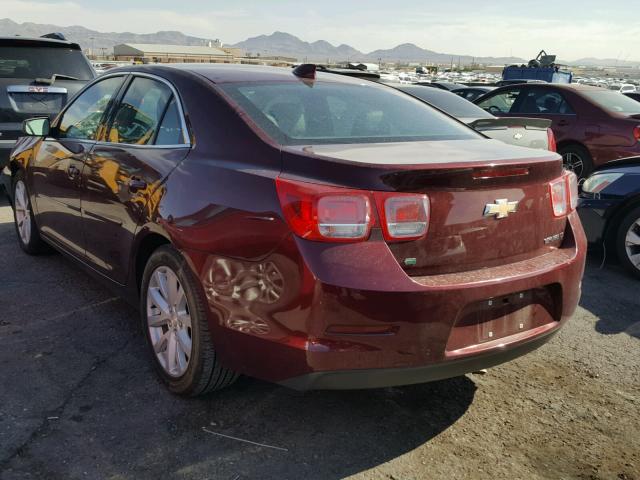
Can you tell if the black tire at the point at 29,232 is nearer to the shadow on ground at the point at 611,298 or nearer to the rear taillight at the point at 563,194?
the rear taillight at the point at 563,194

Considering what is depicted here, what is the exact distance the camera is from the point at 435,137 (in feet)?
10.5

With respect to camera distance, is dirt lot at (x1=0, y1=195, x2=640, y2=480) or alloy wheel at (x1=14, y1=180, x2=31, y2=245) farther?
alloy wheel at (x1=14, y1=180, x2=31, y2=245)

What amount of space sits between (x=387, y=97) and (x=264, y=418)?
1.91 metres

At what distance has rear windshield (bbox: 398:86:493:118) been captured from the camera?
7680 mm

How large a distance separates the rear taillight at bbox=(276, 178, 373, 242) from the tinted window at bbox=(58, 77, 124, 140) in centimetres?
211

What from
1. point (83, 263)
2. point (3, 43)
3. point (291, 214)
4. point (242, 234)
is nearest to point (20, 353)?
point (83, 263)

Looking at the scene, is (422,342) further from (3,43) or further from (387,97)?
(3,43)

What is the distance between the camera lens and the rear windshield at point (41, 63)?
7.45 metres

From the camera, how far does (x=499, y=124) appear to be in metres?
5.74

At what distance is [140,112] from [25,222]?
2.31 m

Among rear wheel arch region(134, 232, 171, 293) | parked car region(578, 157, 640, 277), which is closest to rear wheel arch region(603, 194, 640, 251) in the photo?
parked car region(578, 157, 640, 277)

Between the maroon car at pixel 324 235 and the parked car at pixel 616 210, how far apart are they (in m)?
2.39

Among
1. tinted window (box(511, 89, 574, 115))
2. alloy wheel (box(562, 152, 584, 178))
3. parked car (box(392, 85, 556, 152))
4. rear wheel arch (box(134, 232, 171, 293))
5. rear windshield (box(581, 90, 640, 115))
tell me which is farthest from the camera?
tinted window (box(511, 89, 574, 115))

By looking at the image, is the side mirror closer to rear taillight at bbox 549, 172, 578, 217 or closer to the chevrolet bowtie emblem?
the chevrolet bowtie emblem
